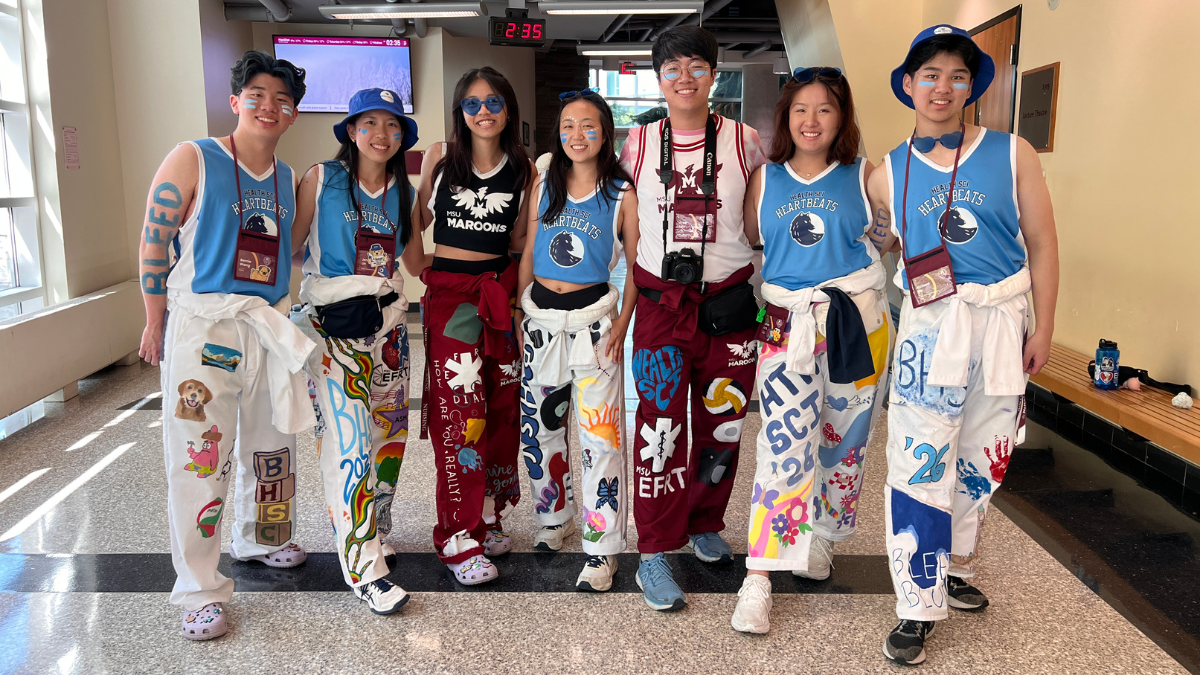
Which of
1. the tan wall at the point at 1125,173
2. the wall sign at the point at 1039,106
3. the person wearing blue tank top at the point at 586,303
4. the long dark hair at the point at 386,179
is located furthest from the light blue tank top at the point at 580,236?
the wall sign at the point at 1039,106

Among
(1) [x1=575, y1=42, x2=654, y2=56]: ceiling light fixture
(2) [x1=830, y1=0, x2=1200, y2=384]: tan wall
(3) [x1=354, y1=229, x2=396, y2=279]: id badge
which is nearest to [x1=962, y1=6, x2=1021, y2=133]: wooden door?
(2) [x1=830, y1=0, x2=1200, y2=384]: tan wall

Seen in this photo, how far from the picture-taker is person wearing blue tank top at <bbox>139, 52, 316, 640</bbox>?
2.20 meters

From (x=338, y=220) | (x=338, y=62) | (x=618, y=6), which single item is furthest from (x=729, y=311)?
(x=338, y=62)

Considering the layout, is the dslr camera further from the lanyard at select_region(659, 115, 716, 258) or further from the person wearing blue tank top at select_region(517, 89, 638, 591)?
the person wearing blue tank top at select_region(517, 89, 638, 591)

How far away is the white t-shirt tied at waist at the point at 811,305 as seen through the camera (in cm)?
222

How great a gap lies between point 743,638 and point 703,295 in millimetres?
992

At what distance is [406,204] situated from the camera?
2.49 metres

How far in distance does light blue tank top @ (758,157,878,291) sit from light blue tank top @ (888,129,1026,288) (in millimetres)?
179

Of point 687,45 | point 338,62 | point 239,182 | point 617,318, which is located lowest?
point 617,318

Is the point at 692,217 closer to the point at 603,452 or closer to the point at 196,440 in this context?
the point at 603,452

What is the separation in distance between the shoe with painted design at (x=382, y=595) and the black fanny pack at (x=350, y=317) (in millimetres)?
742

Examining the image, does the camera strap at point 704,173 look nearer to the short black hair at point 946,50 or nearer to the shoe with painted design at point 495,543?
the short black hair at point 946,50

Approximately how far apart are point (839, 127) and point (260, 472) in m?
2.03

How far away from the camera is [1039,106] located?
4.84 metres
